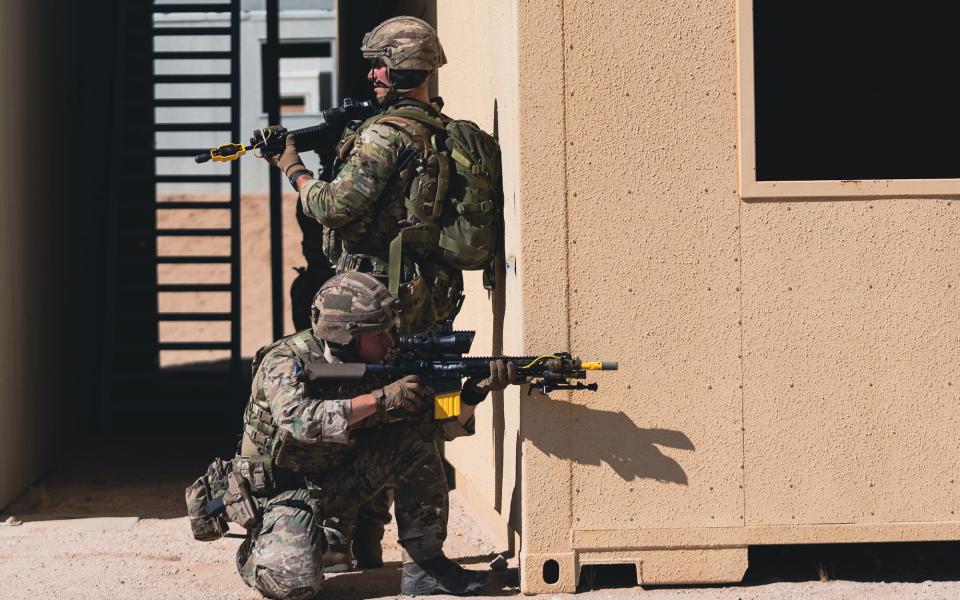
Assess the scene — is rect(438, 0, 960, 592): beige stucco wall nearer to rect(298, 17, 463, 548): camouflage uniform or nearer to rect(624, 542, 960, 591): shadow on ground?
rect(624, 542, 960, 591): shadow on ground

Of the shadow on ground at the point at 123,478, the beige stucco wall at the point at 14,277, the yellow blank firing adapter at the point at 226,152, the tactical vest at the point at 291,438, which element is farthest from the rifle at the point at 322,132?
the shadow on ground at the point at 123,478

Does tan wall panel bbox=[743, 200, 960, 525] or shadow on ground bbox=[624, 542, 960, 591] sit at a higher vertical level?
tan wall panel bbox=[743, 200, 960, 525]

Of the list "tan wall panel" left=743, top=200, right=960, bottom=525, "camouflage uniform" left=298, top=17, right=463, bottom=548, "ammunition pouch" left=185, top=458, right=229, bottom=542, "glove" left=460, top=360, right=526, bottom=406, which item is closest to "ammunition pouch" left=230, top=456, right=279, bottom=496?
"ammunition pouch" left=185, top=458, right=229, bottom=542

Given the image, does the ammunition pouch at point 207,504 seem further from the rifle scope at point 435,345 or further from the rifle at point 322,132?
the rifle at point 322,132

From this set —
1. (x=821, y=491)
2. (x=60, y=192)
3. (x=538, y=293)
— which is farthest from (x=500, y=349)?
(x=60, y=192)

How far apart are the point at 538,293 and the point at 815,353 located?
1.12 metres

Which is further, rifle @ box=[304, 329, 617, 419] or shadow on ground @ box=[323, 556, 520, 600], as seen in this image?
shadow on ground @ box=[323, 556, 520, 600]

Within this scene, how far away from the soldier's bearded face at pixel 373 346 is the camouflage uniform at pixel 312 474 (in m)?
0.11

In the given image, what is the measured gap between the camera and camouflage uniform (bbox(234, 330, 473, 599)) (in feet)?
15.9

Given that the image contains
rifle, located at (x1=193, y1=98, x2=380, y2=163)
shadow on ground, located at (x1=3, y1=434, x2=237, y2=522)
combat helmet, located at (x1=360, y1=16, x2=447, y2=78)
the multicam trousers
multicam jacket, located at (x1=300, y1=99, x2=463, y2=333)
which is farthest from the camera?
shadow on ground, located at (x1=3, y1=434, x2=237, y2=522)

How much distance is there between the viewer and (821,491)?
5090mm

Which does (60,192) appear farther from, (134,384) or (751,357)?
(751,357)

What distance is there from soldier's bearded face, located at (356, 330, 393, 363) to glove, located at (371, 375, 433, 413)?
0.60 ft

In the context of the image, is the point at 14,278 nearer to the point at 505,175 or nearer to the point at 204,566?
the point at 204,566
